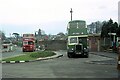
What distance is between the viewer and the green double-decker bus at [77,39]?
1426 inches

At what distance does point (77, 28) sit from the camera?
122ft

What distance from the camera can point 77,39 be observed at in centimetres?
3662

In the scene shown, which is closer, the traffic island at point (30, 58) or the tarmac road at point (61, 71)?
the tarmac road at point (61, 71)

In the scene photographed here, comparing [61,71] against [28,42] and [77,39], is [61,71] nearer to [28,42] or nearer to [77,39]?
[77,39]

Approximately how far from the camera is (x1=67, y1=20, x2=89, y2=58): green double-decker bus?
36.2 meters

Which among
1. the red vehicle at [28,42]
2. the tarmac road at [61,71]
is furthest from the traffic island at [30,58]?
the red vehicle at [28,42]

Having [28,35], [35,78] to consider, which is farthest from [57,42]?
[35,78]

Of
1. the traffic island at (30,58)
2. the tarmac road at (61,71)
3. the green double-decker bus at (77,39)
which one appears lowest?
the tarmac road at (61,71)

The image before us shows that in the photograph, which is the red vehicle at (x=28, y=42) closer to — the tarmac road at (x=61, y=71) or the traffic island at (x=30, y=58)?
the traffic island at (x=30, y=58)

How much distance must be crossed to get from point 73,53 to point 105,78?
2147 cm

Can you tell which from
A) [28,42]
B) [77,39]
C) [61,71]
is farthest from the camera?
[28,42]

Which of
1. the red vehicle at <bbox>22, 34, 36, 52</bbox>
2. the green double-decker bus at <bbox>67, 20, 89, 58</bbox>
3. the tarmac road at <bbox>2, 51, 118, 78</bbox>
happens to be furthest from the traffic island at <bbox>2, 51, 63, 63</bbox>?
the red vehicle at <bbox>22, 34, 36, 52</bbox>

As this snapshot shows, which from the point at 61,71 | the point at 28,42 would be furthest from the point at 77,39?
the point at 28,42

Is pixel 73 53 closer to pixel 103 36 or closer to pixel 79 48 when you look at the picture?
pixel 79 48
